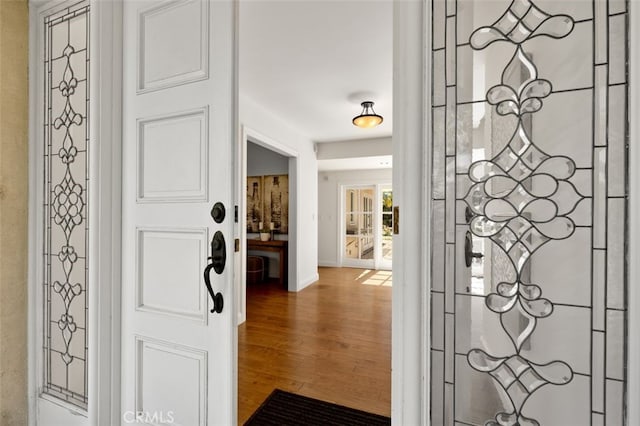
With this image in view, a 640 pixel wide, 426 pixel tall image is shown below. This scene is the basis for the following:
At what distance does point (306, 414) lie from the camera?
1.78 metres

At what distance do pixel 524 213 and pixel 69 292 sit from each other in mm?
1955

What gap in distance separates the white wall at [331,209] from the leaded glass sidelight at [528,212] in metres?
5.98

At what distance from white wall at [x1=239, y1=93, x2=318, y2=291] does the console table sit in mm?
426

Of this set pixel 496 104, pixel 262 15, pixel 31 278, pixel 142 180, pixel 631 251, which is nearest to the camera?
pixel 631 251

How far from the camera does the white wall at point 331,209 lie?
6.86m

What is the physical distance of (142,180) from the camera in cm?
138

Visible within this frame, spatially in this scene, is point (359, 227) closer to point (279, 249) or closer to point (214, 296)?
point (279, 249)

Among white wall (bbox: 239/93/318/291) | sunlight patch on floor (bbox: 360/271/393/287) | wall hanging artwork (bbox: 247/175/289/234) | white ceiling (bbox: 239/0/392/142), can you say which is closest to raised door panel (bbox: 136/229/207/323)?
white ceiling (bbox: 239/0/392/142)

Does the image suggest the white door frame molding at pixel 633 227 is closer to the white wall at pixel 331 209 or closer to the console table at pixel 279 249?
the console table at pixel 279 249

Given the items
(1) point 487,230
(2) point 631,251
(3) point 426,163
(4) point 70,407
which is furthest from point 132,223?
(2) point 631,251

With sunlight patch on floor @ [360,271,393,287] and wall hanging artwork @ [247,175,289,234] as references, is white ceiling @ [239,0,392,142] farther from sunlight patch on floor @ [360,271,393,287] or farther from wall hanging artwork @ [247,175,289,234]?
sunlight patch on floor @ [360,271,393,287]

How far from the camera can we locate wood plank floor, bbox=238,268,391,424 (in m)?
2.01

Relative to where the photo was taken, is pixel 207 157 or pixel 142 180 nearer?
pixel 207 157

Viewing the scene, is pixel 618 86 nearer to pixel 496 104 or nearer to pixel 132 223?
pixel 496 104
